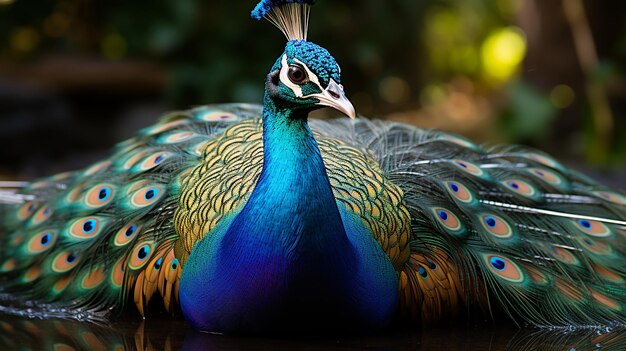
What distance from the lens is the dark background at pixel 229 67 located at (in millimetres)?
8453

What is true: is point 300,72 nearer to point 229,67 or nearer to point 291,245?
point 291,245

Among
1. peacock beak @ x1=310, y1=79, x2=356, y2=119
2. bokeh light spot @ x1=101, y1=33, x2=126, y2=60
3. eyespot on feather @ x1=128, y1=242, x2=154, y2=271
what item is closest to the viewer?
peacock beak @ x1=310, y1=79, x2=356, y2=119

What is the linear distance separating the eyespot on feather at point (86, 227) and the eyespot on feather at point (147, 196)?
19 centimetres

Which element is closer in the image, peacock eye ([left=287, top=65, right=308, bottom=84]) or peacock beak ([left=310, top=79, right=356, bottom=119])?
peacock beak ([left=310, top=79, right=356, bottom=119])

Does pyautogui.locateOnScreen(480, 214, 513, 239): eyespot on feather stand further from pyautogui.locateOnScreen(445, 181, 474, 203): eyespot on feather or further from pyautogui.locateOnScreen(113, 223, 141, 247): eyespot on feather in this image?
pyautogui.locateOnScreen(113, 223, 141, 247): eyespot on feather

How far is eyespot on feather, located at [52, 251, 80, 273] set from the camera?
416cm

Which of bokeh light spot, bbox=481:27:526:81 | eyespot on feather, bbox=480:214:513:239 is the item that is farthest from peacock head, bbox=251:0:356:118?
bokeh light spot, bbox=481:27:526:81

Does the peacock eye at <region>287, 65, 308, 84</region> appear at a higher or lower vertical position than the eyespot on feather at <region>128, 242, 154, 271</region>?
higher

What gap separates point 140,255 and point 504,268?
1.44 m

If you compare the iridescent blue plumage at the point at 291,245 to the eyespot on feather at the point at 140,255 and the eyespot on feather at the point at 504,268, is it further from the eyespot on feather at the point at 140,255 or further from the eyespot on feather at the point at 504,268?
the eyespot on feather at the point at 504,268

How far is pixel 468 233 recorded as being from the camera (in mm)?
4020

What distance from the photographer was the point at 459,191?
4172 millimetres

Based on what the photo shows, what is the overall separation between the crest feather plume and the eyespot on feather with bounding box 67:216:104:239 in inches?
49.7

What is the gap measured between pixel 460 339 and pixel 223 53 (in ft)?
20.1
